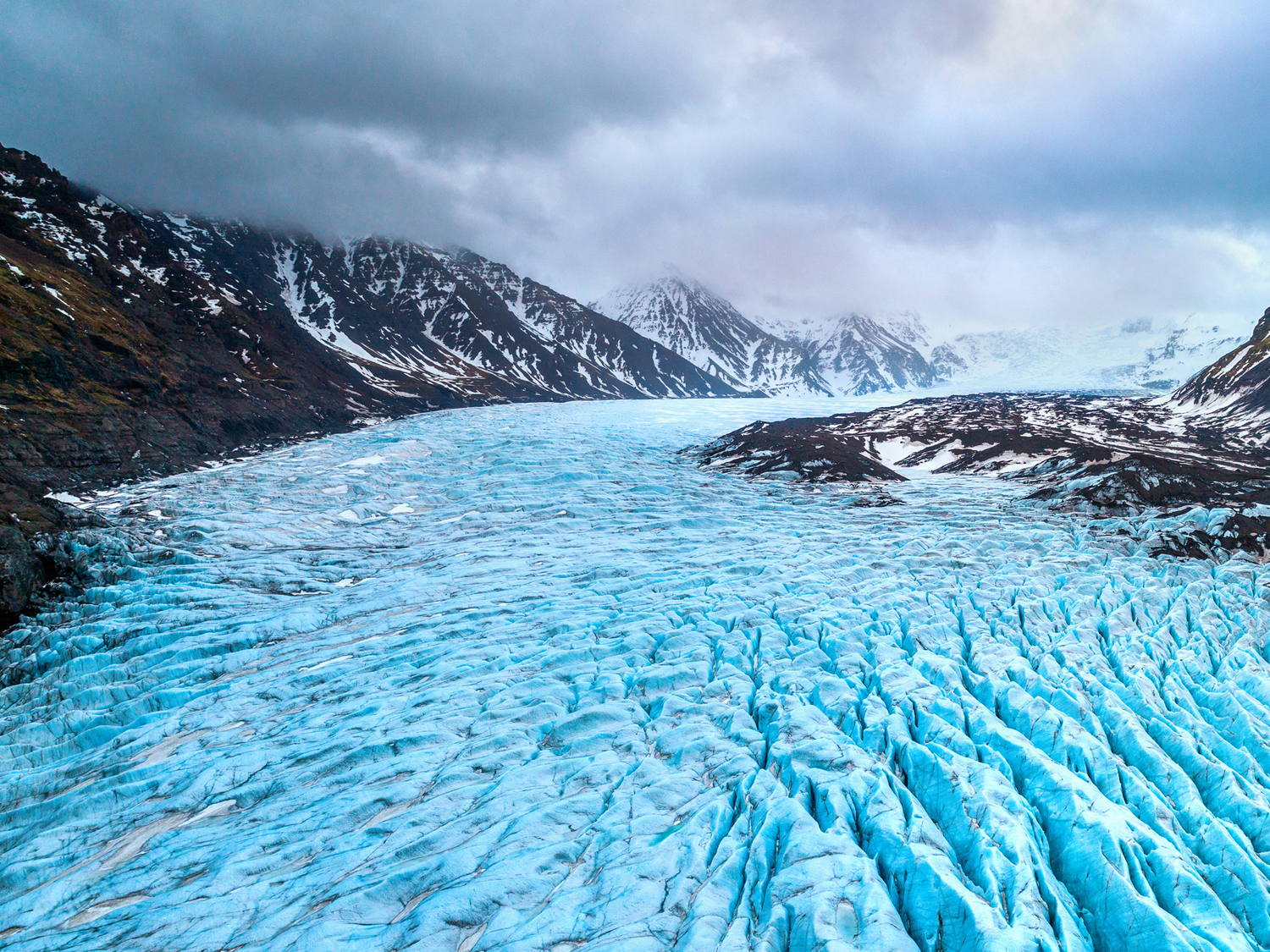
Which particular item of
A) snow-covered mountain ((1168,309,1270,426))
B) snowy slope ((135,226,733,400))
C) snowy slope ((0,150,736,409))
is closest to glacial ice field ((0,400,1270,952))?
snowy slope ((0,150,736,409))

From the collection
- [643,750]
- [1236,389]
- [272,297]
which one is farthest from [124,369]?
[1236,389]

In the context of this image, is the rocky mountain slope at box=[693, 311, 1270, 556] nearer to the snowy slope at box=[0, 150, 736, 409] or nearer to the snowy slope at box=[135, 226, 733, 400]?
the snowy slope at box=[0, 150, 736, 409]

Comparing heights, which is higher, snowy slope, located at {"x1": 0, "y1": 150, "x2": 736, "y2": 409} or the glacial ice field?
snowy slope, located at {"x1": 0, "y1": 150, "x2": 736, "y2": 409}

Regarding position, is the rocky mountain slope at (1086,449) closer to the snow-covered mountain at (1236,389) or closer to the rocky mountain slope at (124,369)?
the snow-covered mountain at (1236,389)

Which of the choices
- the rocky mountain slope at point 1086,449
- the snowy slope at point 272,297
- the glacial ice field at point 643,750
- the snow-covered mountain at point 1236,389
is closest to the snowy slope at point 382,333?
the snowy slope at point 272,297

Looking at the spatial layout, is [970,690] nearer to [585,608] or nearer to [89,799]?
[585,608]

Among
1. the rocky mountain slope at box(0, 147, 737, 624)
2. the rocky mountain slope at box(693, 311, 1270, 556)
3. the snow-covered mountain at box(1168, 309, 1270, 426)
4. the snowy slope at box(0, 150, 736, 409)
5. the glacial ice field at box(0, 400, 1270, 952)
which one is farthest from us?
the snow-covered mountain at box(1168, 309, 1270, 426)

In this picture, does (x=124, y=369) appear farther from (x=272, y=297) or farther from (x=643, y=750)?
(x=272, y=297)

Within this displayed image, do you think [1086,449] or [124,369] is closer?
[1086,449]
